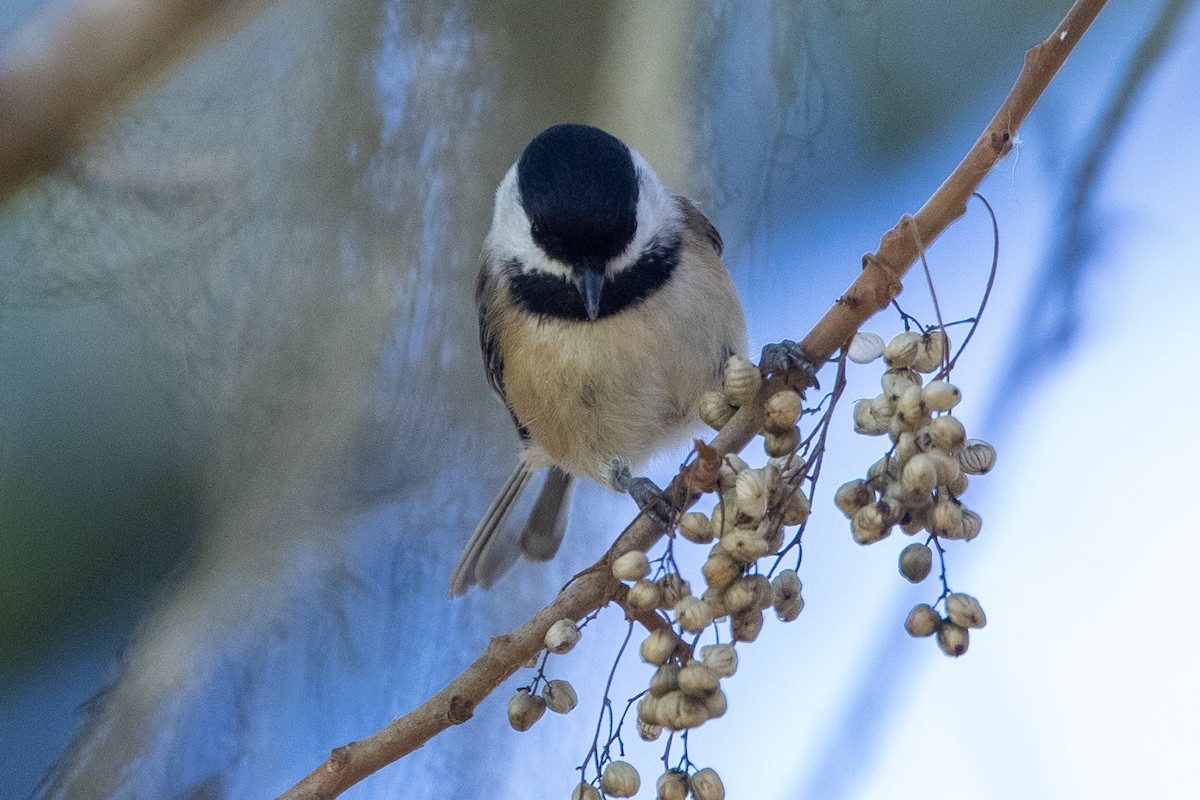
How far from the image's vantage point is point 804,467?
0.67 metres

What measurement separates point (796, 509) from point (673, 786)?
20cm

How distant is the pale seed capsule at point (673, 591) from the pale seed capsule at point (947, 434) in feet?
0.59

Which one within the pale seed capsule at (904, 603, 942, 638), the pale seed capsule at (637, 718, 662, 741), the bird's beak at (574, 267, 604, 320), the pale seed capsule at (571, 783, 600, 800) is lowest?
the pale seed capsule at (571, 783, 600, 800)

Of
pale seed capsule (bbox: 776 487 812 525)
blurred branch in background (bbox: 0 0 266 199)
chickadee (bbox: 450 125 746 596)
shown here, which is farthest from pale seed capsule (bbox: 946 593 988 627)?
blurred branch in background (bbox: 0 0 266 199)

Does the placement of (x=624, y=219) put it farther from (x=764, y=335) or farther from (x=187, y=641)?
(x=187, y=641)

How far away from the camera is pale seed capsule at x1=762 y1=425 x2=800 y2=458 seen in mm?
697

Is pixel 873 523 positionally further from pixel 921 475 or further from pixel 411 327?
pixel 411 327

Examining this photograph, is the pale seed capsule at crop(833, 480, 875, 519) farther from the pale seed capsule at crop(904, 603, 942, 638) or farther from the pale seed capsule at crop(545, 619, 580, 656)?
the pale seed capsule at crop(545, 619, 580, 656)

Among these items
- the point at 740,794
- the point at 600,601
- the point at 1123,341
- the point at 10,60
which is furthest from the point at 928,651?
the point at 10,60

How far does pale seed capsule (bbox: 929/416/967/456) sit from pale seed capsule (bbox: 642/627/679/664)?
0.21 metres

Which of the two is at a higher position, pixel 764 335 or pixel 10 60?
pixel 10 60

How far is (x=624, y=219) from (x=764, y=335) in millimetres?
254

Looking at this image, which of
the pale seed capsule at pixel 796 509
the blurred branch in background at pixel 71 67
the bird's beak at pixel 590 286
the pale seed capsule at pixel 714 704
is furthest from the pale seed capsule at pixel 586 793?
the blurred branch in background at pixel 71 67

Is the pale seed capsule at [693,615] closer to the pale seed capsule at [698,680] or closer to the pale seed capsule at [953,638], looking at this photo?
the pale seed capsule at [698,680]
